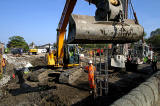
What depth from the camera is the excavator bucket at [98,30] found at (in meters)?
2.92

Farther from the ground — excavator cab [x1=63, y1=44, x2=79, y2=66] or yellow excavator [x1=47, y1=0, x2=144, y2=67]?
yellow excavator [x1=47, y1=0, x2=144, y2=67]

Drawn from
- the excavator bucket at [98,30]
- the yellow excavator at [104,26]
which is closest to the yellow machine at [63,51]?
the yellow excavator at [104,26]

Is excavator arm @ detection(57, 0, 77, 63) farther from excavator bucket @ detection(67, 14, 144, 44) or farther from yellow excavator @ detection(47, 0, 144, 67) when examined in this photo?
excavator bucket @ detection(67, 14, 144, 44)

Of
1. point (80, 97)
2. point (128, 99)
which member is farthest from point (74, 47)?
point (128, 99)

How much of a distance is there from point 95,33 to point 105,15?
656 mm

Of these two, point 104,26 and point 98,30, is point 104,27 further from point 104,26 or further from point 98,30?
point 98,30

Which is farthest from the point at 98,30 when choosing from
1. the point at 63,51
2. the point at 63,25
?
the point at 63,51

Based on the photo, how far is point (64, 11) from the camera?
7855mm

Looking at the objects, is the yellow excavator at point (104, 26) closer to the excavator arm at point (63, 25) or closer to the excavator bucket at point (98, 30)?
the excavator bucket at point (98, 30)

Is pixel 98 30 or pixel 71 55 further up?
pixel 98 30

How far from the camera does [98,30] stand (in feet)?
10.1

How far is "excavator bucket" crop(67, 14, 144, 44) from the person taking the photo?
2.92 m

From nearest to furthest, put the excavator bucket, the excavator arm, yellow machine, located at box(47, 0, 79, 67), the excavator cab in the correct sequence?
the excavator bucket < the excavator arm < yellow machine, located at box(47, 0, 79, 67) < the excavator cab

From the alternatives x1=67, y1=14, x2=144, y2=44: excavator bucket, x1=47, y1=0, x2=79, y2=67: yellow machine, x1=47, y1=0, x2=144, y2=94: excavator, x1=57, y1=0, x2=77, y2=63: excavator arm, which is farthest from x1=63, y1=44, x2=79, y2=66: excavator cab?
x1=67, y1=14, x2=144, y2=44: excavator bucket
